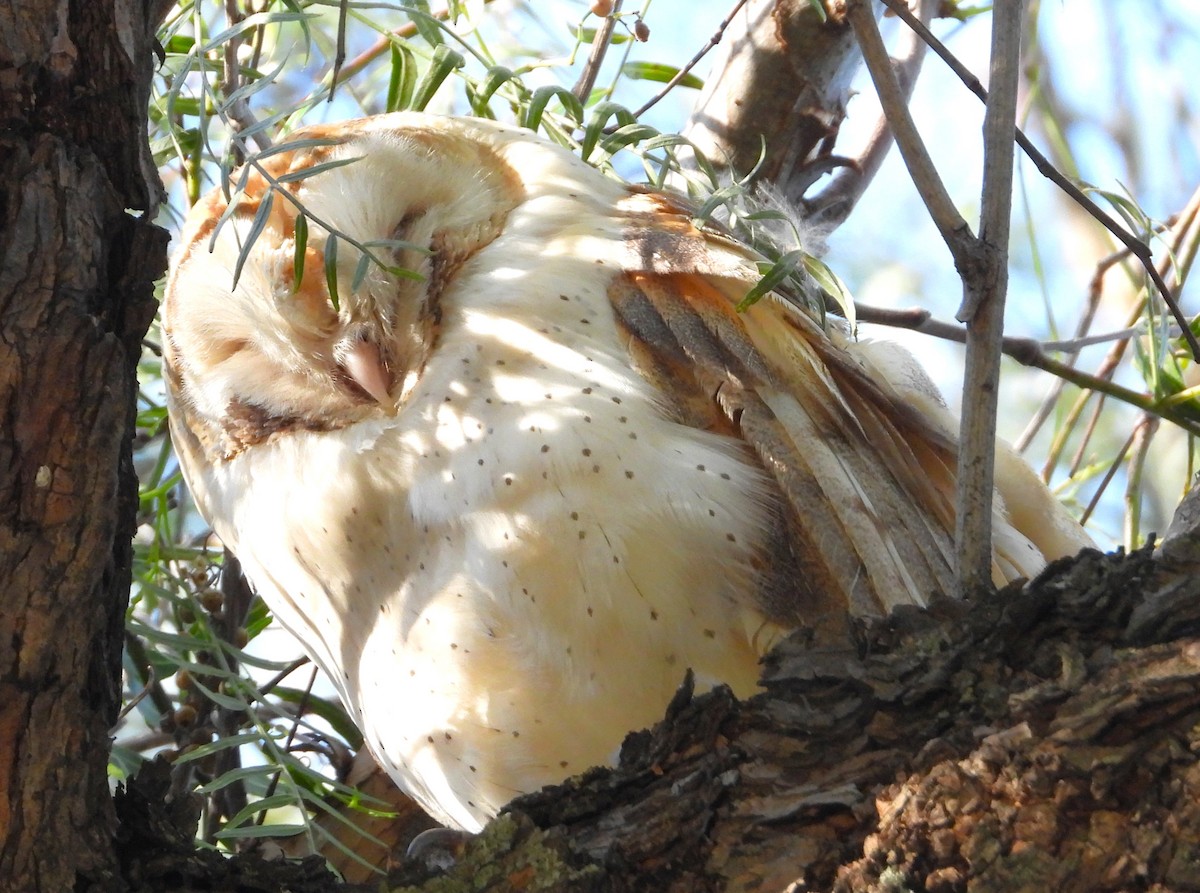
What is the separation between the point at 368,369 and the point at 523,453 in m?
0.27

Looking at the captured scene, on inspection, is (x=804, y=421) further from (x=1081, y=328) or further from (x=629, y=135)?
(x=1081, y=328)

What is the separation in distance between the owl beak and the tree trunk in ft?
1.71

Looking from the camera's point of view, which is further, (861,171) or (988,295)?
(861,171)

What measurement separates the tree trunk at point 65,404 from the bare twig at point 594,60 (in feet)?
3.47

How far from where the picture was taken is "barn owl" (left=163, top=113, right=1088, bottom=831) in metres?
1.45

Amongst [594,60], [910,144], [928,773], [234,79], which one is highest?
[594,60]

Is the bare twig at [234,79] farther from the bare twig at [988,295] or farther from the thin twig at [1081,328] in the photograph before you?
the thin twig at [1081,328]

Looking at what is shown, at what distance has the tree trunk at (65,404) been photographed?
0.96m

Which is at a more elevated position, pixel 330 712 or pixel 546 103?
pixel 546 103

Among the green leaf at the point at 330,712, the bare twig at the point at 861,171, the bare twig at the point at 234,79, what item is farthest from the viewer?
the bare twig at the point at 861,171

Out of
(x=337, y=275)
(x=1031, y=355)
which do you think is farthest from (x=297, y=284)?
(x=1031, y=355)

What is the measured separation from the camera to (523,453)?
57.4 inches

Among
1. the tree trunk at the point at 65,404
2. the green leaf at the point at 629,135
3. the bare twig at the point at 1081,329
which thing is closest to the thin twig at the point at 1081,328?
the bare twig at the point at 1081,329

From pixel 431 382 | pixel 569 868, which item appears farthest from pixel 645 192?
pixel 569 868
